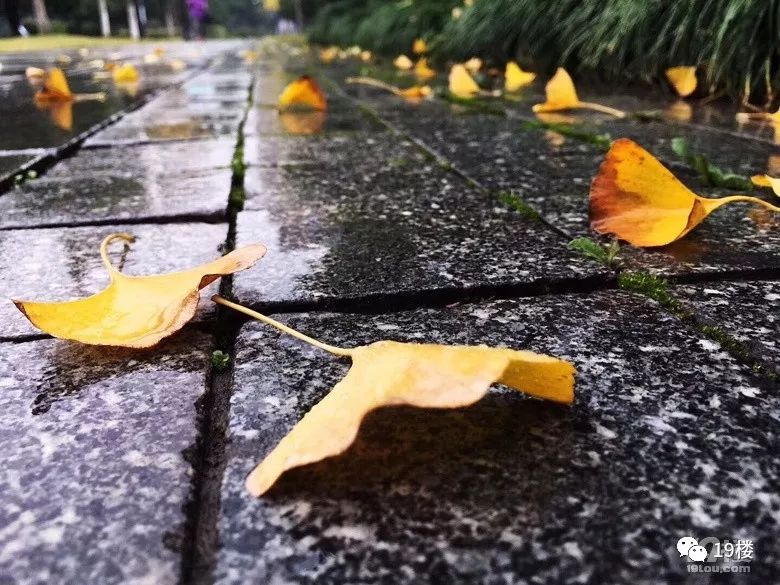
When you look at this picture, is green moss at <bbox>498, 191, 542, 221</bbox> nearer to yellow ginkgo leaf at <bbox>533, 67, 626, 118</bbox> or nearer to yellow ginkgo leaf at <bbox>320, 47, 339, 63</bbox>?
yellow ginkgo leaf at <bbox>533, 67, 626, 118</bbox>

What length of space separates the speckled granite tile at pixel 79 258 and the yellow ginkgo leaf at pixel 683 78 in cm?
268

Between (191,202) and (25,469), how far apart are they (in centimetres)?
108

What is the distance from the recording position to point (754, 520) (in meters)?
0.59

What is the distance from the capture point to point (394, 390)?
0.64 metres

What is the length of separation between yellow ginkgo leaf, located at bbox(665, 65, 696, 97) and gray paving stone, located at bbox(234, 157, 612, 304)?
6.57 feet

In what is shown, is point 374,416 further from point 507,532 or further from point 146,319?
point 146,319

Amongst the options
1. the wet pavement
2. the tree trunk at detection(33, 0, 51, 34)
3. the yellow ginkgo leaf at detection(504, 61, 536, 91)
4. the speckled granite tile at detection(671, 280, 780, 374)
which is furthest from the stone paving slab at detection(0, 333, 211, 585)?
the tree trunk at detection(33, 0, 51, 34)

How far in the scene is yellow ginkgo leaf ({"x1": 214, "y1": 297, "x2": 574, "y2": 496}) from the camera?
0.61 metres

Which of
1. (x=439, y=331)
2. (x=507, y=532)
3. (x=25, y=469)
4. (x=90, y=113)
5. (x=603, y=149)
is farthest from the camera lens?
(x=90, y=113)

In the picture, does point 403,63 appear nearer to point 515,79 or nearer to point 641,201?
point 515,79

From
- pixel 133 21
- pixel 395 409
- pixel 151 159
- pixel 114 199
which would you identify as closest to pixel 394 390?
pixel 395 409

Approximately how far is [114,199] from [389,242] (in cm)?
80

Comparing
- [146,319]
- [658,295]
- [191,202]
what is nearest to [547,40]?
[191,202]

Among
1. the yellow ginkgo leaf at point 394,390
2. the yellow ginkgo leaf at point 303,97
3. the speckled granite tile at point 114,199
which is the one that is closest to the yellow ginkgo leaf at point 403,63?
the yellow ginkgo leaf at point 303,97
